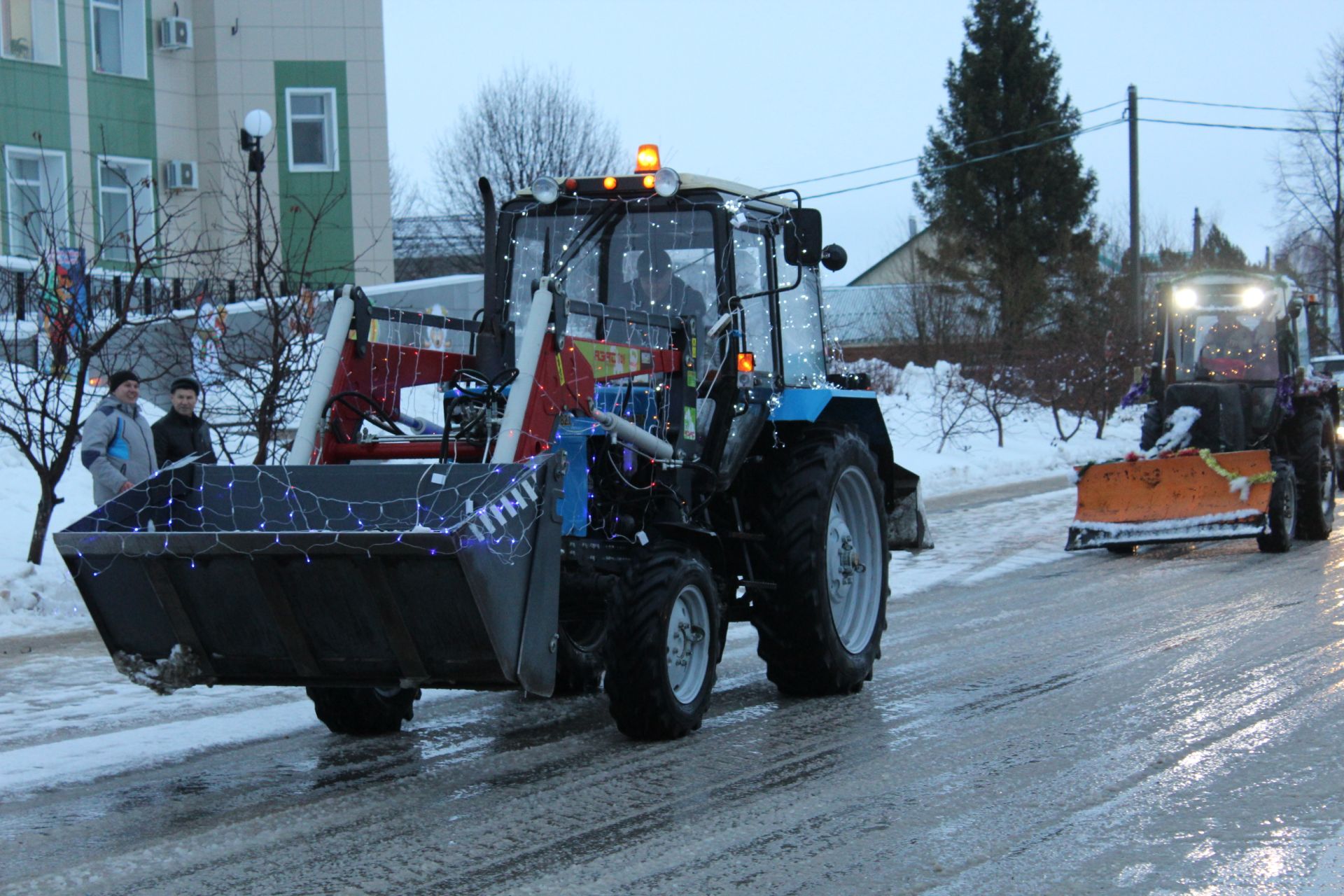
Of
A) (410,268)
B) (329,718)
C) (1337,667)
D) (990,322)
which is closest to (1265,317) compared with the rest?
(1337,667)

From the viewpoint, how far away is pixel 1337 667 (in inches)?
308

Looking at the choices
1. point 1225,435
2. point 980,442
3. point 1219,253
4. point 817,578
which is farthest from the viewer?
point 1219,253

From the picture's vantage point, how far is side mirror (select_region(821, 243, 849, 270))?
25.1 feet

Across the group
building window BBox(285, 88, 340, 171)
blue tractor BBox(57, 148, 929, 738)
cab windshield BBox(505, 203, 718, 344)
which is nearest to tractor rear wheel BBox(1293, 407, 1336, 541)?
blue tractor BBox(57, 148, 929, 738)

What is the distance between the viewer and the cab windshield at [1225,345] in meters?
14.5

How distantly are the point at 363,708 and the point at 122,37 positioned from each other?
2225 centimetres

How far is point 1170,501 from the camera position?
1314 centimetres

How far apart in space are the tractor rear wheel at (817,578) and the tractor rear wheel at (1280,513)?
6.30 m

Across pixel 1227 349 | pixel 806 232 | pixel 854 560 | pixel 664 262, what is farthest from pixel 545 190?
pixel 1227 349

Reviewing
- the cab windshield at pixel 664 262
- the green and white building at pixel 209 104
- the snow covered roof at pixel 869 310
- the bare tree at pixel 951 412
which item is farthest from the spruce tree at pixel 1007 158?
the cab windshield at pixel 664 262

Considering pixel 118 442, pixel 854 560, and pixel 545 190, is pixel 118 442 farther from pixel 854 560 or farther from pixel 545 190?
pixel 854 560

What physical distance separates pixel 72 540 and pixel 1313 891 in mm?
4363

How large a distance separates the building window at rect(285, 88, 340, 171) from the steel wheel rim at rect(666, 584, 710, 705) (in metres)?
22.0

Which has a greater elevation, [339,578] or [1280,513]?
[339,578]
